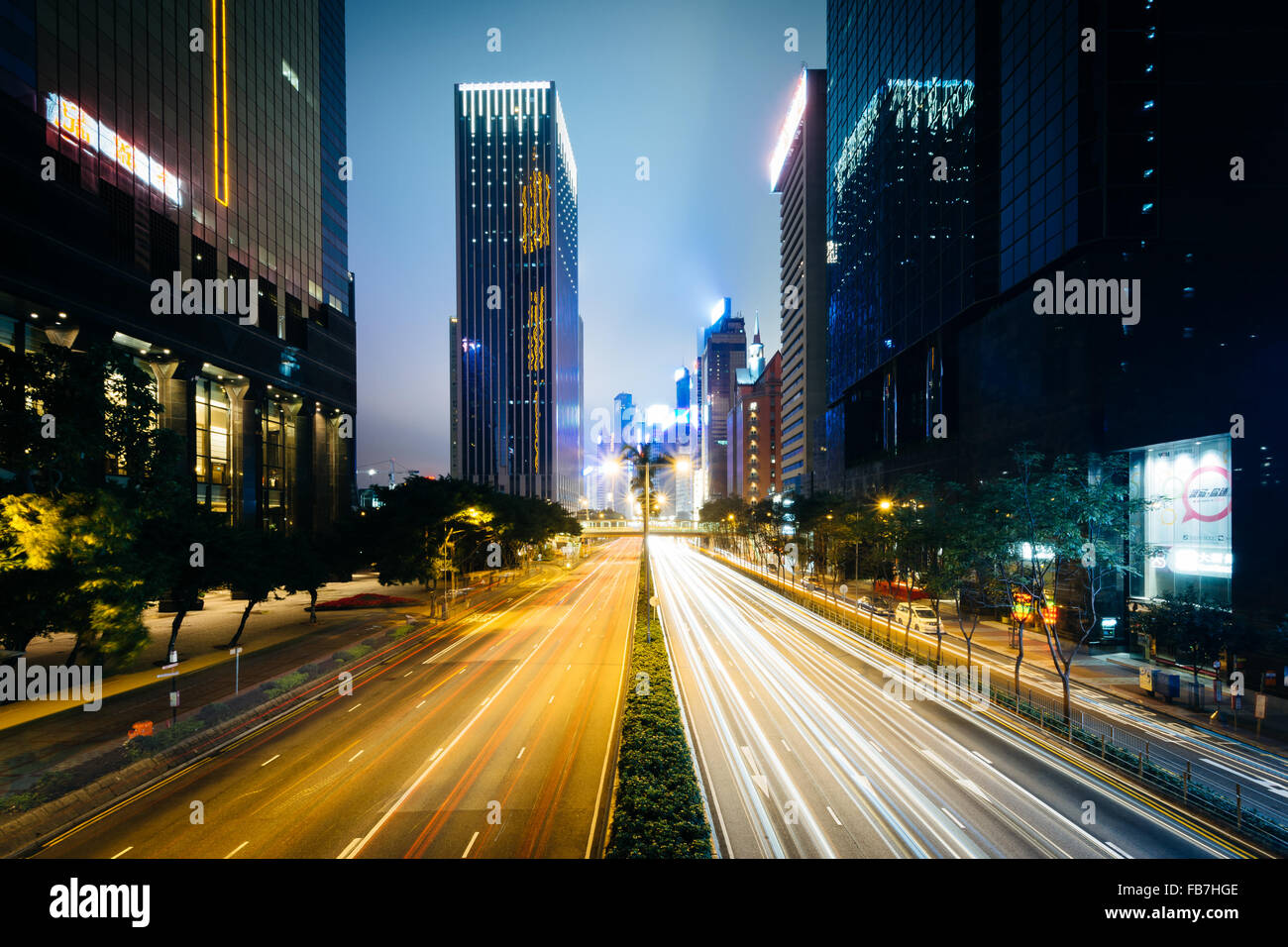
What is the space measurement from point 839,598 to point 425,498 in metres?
39.6

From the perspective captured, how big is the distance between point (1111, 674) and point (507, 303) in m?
170

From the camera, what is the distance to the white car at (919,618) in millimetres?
39188

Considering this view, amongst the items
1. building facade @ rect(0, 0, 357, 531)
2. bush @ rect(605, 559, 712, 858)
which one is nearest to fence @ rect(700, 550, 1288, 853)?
bush @ rect(605, 559, 712, 858)

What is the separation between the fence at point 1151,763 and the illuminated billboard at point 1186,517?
10.1 meters

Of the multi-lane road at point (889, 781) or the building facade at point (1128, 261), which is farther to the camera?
the building facade at point (1128, 261)

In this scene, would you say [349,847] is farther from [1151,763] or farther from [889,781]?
[1151,763]

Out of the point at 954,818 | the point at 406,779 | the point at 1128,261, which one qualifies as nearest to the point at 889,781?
the point at 954,818

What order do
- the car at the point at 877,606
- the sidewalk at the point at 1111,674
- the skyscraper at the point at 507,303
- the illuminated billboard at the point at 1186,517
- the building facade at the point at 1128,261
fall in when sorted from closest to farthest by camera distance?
the sidewalk at the point at 1111,674 → the illuminated billboard at the point at 1186,517 → the building facade at the point at 1128,261 → the car at the point at 877,606 → the skyscraper at the point at 507,303

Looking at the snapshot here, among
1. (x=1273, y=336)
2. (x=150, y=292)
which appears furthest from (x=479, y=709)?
(x=1273, y=336)

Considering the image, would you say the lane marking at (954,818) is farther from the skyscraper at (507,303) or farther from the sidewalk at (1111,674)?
the skyscraper at (507,303)

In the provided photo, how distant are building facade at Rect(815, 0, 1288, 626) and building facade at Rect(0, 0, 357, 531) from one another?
2041 inches

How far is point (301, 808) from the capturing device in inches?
572

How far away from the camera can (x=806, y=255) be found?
128 meters
